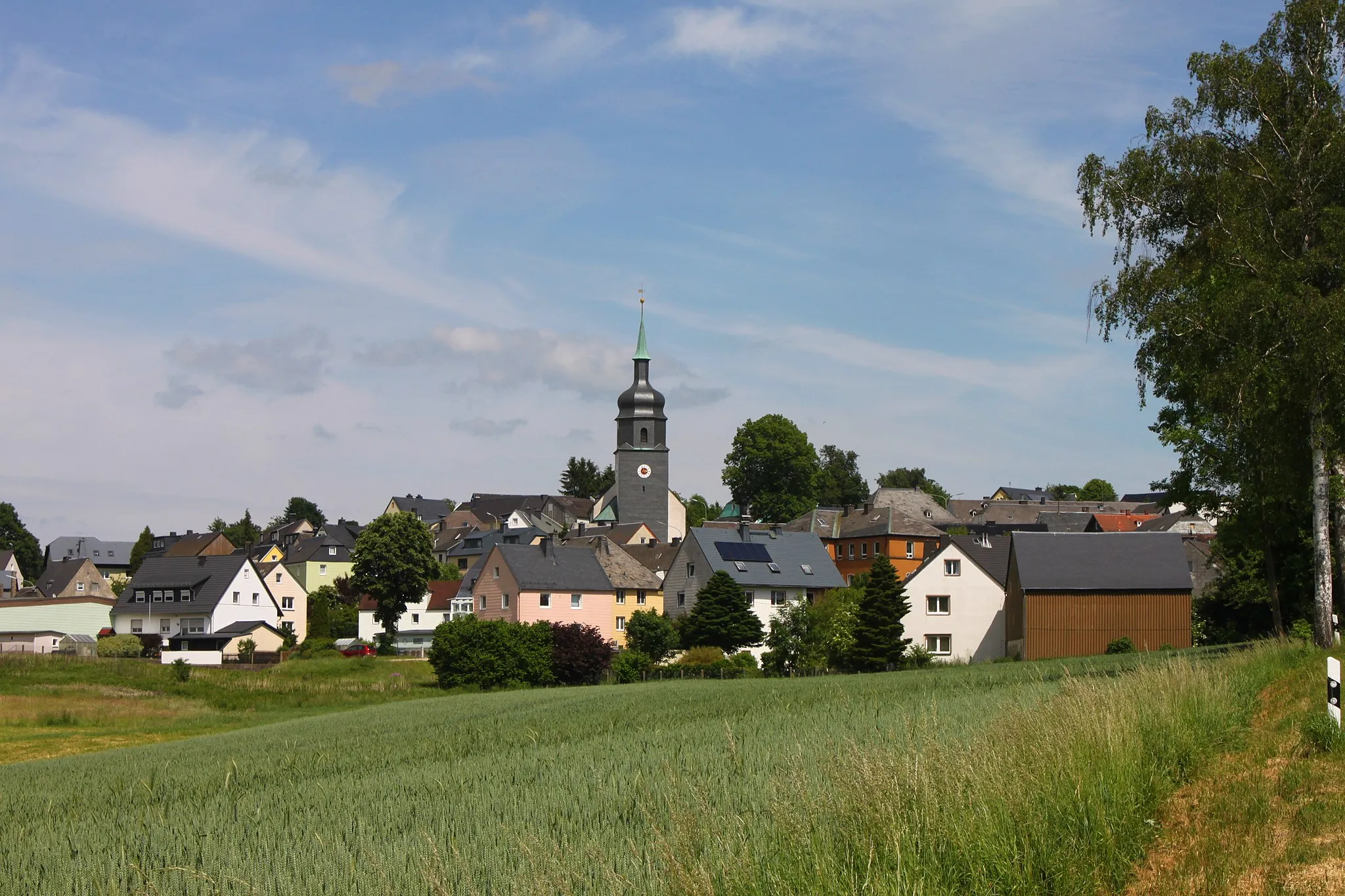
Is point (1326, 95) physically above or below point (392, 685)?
above

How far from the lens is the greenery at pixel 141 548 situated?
143875mm

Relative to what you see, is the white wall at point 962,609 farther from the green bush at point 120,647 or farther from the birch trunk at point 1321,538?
the green bush at point 120,647

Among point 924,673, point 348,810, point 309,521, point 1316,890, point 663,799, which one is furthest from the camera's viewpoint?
point 309,521

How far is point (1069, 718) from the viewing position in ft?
38.1

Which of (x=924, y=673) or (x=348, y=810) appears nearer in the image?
(x=348, y=810)

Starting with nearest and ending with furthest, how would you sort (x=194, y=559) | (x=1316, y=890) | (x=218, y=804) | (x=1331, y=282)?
(x=1316, y=890)
(x=218, y=804)
(x=1331, y=282)
(x=194, y=559)

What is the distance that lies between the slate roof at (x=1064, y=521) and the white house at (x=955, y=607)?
58655mm

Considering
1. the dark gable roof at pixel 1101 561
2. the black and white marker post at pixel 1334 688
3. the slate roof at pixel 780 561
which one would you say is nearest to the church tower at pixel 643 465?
the slate roof at pixel 780 561

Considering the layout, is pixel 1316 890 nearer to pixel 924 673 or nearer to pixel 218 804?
pixel 218 804

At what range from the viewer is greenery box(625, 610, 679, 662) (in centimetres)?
6312

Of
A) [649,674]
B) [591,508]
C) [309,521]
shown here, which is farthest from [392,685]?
[309,521]

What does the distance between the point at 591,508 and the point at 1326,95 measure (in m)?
130

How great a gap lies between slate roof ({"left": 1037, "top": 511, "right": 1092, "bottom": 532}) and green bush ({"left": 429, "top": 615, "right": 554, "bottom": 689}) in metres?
79.7

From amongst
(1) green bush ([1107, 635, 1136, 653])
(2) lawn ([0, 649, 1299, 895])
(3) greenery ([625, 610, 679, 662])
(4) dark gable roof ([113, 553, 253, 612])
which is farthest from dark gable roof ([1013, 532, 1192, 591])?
(4) dark gable roof ([113, 553, 253, 612])
